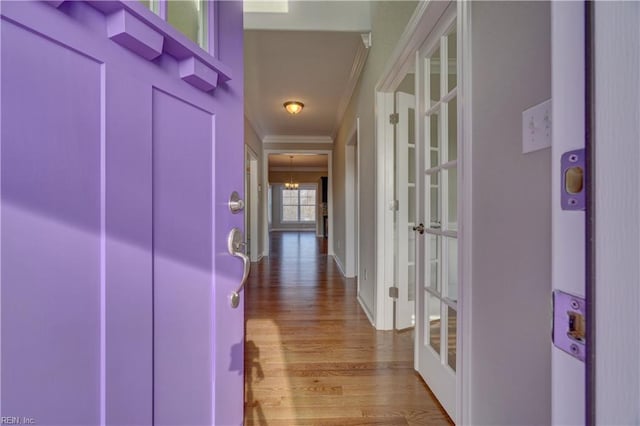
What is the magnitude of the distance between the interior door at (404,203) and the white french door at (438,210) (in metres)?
0.69

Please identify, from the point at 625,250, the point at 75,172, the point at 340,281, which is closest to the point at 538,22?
the point at 625,250

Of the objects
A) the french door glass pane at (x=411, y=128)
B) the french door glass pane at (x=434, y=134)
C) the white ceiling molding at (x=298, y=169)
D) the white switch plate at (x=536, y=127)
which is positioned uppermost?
the white ceiling molding at (x=298, y=169)

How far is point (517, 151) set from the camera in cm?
96

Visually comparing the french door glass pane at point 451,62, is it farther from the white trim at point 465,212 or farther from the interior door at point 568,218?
the interior door at point 568,218

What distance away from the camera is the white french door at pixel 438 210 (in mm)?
1560

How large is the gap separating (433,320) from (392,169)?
1.29 metres

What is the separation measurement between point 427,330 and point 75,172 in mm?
1838

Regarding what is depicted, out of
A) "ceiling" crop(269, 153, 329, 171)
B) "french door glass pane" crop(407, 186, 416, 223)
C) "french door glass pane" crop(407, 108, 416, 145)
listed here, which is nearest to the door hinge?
"french door glass pane" crop(407, 186, 416, 223)

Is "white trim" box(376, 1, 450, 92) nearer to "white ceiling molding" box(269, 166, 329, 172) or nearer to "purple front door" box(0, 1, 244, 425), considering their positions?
"purple front door" box(0, 1, 244, 425)

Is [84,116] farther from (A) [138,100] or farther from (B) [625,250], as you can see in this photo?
(B) [625,250]

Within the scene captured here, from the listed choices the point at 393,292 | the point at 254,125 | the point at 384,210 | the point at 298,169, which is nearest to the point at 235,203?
the point at 384,210

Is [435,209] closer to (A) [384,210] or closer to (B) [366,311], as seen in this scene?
(A) [384,210]

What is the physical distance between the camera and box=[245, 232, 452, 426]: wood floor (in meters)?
1.54

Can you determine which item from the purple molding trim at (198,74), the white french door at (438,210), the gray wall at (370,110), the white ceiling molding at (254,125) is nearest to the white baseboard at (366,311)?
the gray wall at (370,110)
